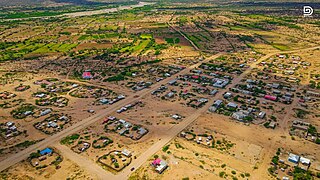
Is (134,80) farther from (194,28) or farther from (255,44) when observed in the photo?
(194,28)

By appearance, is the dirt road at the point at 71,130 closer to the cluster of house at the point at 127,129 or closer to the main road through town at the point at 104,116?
the main road through town at the point at 104,116

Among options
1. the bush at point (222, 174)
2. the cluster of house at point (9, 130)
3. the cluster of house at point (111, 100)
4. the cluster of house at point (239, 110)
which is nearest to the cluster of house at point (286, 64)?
the cluster of house at point (239, 110)

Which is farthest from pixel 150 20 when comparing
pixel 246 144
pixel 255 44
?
pixel 246 144

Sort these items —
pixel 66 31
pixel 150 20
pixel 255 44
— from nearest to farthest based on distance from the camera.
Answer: pixel 255 44, pixel 66 31, pixel 150 20

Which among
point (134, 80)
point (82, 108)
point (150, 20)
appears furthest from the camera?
point (150, 20)

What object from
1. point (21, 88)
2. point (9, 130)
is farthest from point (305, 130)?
point (21, 88)

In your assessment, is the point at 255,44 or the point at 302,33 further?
the point at 302,33
